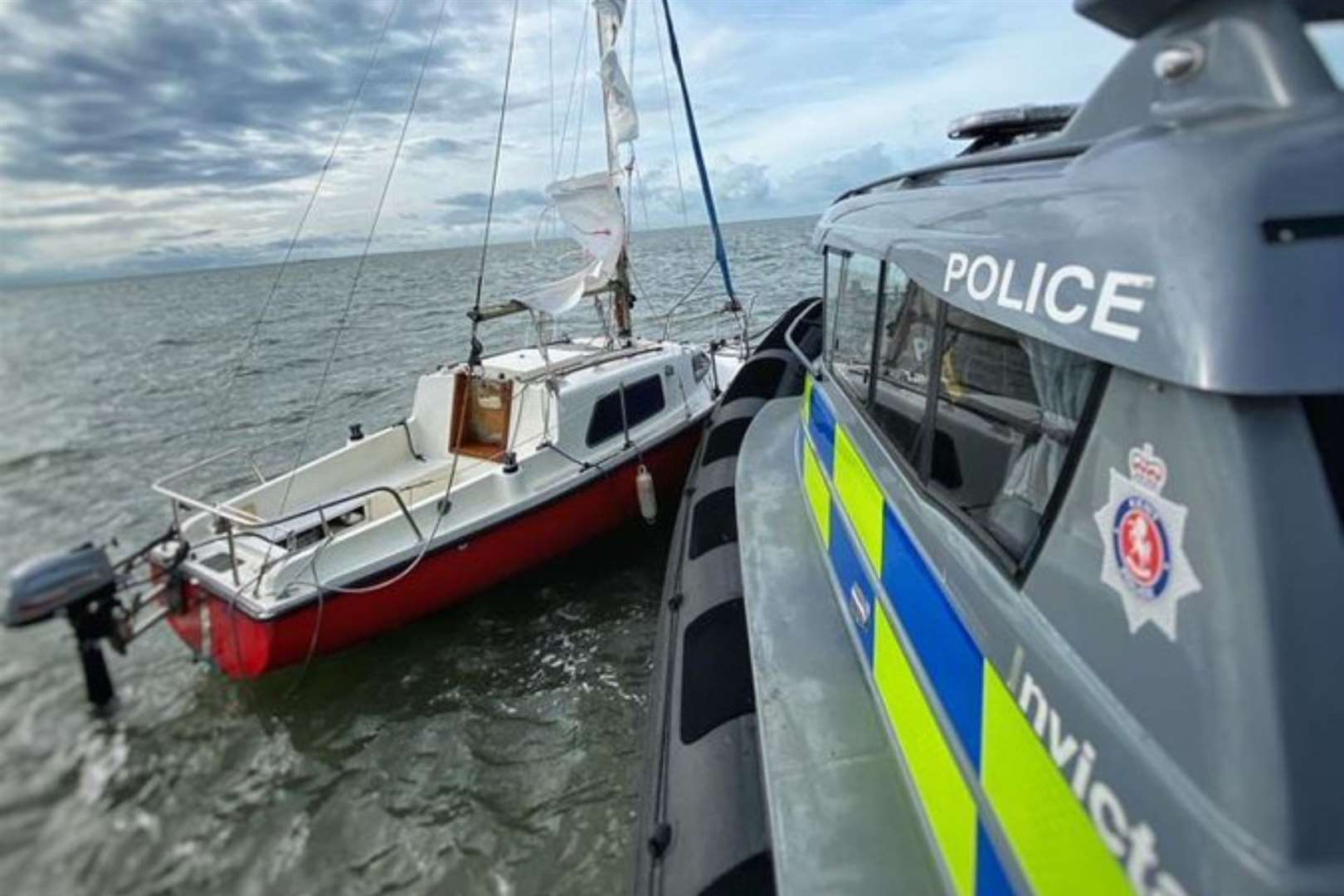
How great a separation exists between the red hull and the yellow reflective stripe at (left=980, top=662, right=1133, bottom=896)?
508 cm

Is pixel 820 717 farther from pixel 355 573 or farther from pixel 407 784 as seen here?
pixel 355 573

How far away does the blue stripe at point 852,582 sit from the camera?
2936 mm

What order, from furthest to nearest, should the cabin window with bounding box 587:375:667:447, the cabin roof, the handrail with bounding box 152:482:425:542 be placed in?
the cabin window with bounding box 587:375:667:447 < the handrail with bounding box 152:482:425:542 < the cabin roof

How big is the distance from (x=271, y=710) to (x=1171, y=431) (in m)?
6.16

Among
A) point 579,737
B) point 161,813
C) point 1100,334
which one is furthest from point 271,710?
point 1100,334

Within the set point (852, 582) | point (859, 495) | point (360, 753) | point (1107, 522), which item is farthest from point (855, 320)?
point (360, 753)

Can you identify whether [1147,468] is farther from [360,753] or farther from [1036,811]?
[360,753]

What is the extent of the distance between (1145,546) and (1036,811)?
2.01 ft

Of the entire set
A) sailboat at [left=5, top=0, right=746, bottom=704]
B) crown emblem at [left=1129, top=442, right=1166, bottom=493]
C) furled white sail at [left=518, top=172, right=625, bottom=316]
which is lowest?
sailboat at [left=5, top=0, right=746, bottom=704]

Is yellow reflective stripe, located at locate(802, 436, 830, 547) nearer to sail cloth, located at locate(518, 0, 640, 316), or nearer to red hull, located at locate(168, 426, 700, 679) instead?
red hull, located at locate(168, 426, 700, 679)

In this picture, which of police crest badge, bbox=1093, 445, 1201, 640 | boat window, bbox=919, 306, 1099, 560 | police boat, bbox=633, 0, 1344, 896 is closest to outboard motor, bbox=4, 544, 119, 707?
police boat, bbox=633, 0, 1344, 896

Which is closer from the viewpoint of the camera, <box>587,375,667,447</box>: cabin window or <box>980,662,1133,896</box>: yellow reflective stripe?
<box>980,662,1133,896</box>: yellow reflective stripe

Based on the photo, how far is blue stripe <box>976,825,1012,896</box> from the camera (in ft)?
5.41

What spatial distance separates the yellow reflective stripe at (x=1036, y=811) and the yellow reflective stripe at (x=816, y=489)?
2103mm
